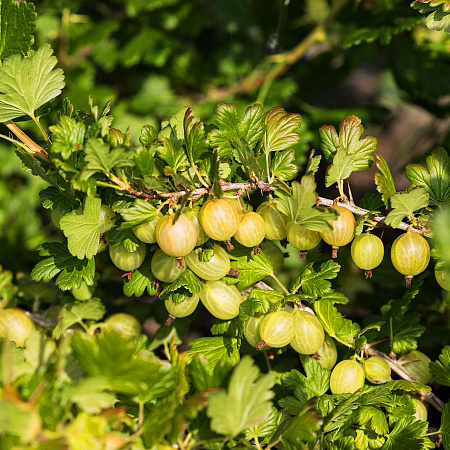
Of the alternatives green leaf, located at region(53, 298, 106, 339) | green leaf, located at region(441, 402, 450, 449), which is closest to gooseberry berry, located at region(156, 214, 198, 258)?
green leaf, located at region(53, 298, 106, 339)

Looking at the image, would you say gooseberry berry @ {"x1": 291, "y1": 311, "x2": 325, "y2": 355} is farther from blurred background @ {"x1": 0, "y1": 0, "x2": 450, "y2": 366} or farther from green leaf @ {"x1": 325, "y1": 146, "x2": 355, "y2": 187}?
blurred background @ {"x1": 0, "y1": 0, "x2": 450, "y2": 366}

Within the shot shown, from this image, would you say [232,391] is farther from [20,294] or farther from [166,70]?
[166,70]

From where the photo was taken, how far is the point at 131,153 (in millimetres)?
578

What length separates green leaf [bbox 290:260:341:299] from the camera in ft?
2.22

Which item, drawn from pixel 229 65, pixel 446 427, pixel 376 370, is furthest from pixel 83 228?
pixel 229 65

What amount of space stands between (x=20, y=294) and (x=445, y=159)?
2.60 feet

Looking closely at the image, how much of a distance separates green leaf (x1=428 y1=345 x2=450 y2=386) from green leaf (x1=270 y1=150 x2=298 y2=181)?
1.16 feet

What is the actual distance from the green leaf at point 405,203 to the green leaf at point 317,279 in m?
0.11

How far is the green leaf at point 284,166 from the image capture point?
0.69 meters

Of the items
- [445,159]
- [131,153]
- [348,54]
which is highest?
[131,153]

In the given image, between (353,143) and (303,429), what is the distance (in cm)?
40

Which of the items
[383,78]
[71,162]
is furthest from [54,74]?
[383,78]

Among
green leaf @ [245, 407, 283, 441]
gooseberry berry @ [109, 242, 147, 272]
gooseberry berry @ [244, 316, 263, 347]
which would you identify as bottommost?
green leaf @ [245, 407, 283, 441]

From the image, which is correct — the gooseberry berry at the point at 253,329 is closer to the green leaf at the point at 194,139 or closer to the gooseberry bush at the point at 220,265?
the gooseberry bush at the point at 220,265
